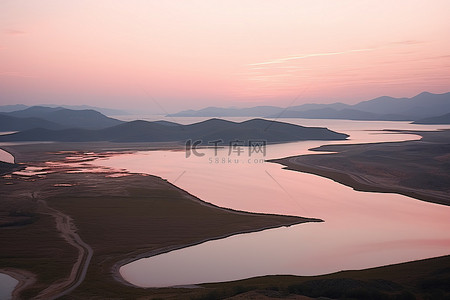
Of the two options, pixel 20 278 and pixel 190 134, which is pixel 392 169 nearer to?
pixel 20 278

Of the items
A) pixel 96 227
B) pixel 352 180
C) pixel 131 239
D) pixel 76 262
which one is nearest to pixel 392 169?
pixel 352 180

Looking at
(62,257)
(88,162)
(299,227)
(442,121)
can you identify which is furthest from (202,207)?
(442,121)

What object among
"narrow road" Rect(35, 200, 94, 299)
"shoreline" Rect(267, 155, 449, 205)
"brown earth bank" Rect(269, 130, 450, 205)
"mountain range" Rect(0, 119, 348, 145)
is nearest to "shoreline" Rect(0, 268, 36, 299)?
"narrow road" Rect(35, 200, 94, 299)

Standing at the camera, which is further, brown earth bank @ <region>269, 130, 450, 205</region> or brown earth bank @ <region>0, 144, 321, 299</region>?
brown earth bank @ <region>269, 130, 450, 205</region>

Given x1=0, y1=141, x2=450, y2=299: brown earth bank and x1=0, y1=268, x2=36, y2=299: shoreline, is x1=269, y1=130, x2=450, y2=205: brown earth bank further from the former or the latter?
x1=0, y1=268, x2=36, y2=299: shoreline

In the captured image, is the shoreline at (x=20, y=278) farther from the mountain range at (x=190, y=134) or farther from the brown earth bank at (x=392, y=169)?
the mountain range at (x=190, y=134)

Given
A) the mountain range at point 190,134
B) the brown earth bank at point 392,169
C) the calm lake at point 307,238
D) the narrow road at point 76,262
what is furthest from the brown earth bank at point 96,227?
the mountain range at point 190,134
